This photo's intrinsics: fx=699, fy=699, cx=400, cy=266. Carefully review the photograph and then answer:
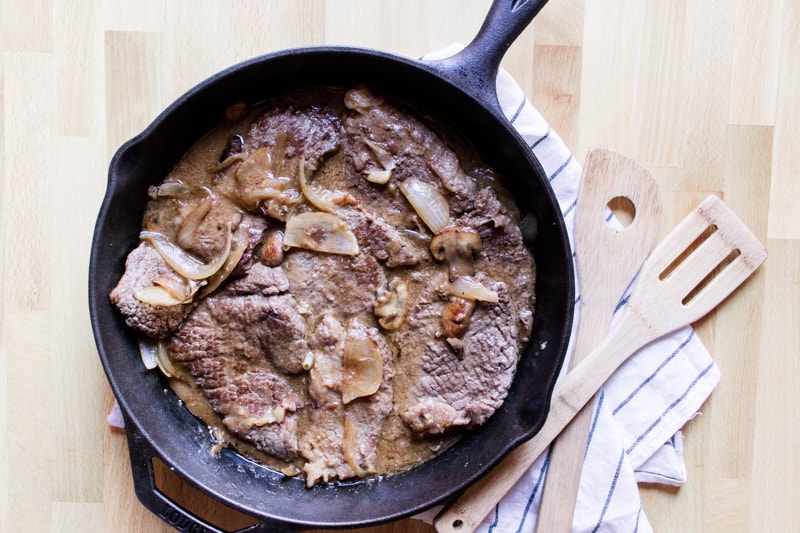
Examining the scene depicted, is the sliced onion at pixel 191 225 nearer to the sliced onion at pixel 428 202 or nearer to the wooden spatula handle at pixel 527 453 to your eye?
the sliced onion at pixel 428 202

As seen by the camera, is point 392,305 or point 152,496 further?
point 392,305

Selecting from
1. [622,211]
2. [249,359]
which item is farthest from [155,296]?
[622,211]

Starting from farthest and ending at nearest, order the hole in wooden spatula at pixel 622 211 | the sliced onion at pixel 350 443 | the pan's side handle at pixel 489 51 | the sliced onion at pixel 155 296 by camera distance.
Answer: the hole in wooden spatula at pixel 622 211, the sliced onion at pixel 350 443, the sliced onion at pixel 155 296, the pan's side handle at pixel 489 51

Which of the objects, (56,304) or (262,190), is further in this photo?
(56,304)

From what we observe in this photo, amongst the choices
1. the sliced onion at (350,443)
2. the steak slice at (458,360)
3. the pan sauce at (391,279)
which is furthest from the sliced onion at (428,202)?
the sliced onion at (350,443)

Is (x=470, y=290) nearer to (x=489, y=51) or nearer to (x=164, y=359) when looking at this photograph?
(x=489, y=51)

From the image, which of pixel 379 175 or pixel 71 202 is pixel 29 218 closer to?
pixel 71 202

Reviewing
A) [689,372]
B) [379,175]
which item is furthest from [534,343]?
[379,175]
